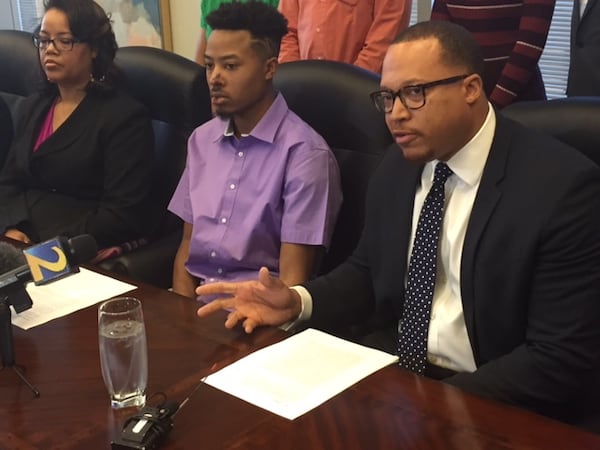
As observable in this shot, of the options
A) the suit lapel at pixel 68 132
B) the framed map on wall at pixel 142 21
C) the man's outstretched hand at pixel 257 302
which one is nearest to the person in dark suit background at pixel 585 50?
the man's outstretched hand at pixel 257 302

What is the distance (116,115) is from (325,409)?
1.57 metres

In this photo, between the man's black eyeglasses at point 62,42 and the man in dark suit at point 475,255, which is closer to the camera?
the man in dark suit at point 475,255

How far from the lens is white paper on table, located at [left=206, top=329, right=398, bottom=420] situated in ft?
3.92

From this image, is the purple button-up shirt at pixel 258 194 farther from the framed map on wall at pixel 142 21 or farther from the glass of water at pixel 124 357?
the framed map on wall at pixel 142 21

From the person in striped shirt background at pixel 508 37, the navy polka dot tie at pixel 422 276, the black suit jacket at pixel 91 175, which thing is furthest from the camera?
the black suit jacket at pixel 91 175

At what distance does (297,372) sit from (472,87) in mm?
664

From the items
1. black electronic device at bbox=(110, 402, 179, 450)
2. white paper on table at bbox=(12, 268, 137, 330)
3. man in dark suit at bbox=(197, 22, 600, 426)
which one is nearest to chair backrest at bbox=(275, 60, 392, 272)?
man in dark suit at bbox=(197, 22, 600, 426)

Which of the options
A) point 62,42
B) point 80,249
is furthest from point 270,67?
point 80,249

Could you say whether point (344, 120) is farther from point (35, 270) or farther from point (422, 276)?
point (35, 270)

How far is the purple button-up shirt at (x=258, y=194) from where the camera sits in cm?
198

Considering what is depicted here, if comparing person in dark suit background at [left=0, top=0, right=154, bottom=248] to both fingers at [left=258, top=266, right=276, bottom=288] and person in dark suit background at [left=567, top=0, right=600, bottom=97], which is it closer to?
fingers at [left=258, top=266, right=276, bottom=288]

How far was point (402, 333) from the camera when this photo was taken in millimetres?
1646

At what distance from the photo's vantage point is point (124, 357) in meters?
1.22

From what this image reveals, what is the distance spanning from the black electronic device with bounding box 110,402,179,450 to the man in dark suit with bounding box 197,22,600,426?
337 millimetres
